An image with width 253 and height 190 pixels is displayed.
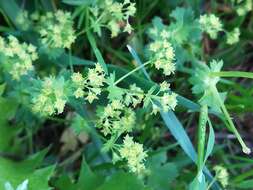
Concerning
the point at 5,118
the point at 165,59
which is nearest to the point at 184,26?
the point at 165,59

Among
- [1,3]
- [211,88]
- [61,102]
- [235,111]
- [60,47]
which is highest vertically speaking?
[1,3]

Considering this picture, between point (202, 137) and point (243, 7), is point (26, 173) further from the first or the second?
point (243, 7)

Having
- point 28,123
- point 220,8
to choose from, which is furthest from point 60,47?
point 220,8

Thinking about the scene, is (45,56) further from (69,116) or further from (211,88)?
(211,88)

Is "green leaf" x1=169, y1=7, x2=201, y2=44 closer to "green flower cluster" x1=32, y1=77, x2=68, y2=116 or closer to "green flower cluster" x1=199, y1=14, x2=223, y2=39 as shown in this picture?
"green flower cluster" x1=199, y1=14, x2=223, y2=39

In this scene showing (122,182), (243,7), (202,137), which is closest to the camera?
(202,137)

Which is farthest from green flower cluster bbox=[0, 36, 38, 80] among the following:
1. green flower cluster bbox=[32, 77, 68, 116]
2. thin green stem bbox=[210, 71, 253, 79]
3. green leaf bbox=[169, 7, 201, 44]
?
thin green stem bbox=[210, 71, 253, 79]

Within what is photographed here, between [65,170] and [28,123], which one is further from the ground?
[28,123]
